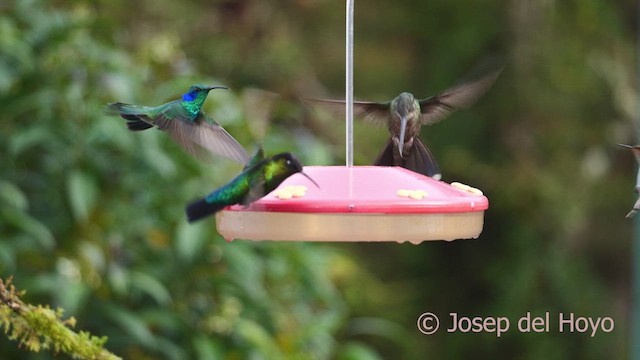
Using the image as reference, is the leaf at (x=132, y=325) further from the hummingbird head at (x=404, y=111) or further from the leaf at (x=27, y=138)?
the hummingbird head at (x=404, y=111)

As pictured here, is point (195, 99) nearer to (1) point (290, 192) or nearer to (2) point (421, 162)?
(1) point (290, 192)

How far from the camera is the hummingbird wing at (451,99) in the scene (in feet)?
6.30

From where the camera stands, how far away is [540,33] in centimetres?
439

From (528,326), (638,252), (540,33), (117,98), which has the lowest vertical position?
(528,326)

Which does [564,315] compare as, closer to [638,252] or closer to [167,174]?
[638,252]

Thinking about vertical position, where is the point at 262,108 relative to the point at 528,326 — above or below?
above

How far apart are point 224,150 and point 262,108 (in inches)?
69.5

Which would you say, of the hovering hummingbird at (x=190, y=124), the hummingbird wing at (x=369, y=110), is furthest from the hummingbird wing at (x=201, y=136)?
the hummingbird wing at (x=369, y=110)

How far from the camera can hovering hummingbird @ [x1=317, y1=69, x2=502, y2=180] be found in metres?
1.79

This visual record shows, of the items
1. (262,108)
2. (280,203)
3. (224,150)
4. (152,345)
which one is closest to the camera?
(280,203)

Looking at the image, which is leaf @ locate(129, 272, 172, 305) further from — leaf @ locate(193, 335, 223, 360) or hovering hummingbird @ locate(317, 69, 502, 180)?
hovering hummingbird @ locate(317, 69, 502, 180)

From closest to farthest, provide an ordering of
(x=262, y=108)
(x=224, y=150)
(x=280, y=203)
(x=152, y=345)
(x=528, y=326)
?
(x=280, y=203) < (x=224, y=150) < (x=152, y=345) < (x=262, y=108) < (x=528, y=326)

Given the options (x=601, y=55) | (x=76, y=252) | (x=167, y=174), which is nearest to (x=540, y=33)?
(x=601, y=55)

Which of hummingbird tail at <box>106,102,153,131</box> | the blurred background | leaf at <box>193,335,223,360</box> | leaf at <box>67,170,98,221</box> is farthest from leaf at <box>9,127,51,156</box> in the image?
hummingbird tail at <box>106,102,153,131</box>
